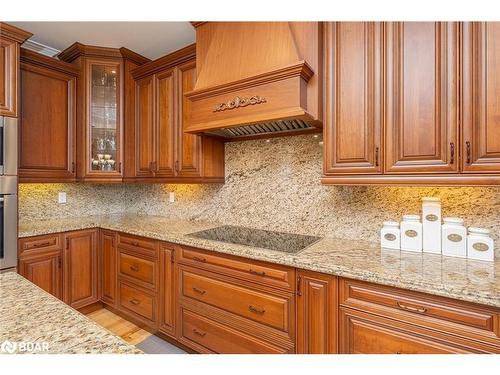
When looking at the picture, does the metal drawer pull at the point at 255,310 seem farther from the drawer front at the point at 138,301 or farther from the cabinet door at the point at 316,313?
the drawer front at the point at 138,301

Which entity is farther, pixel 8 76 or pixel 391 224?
pixel 8 76

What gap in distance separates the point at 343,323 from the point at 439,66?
1354mm

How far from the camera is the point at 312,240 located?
188 cm

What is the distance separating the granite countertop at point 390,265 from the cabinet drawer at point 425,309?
0.17 ft

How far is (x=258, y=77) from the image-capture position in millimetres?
1665

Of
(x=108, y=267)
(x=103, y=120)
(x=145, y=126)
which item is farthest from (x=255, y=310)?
(x=103, y=120)

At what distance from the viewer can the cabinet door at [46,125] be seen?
7.48ft

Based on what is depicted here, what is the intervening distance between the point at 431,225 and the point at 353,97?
856 mm

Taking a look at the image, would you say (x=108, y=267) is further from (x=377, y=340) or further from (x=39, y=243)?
(x=377, y=340)

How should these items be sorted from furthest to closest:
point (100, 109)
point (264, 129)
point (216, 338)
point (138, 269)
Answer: point (100, 109)
point (138, 269)
point (264, 129)
point (216, 338)
